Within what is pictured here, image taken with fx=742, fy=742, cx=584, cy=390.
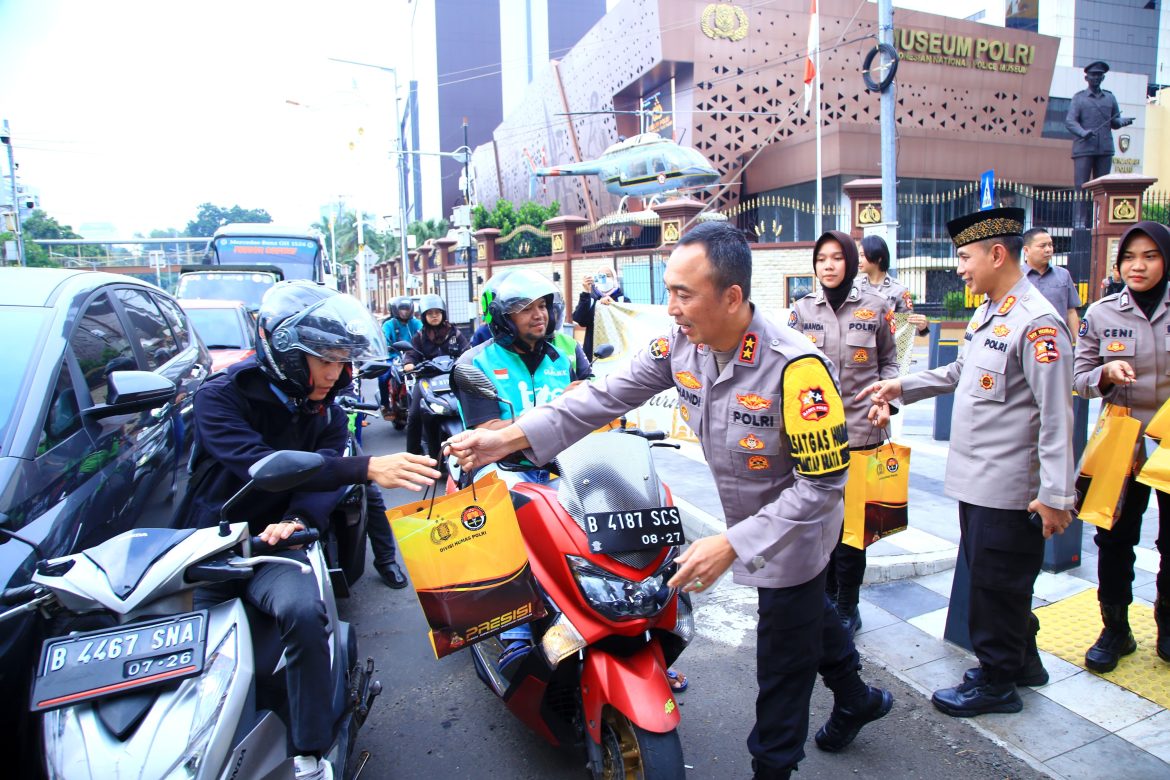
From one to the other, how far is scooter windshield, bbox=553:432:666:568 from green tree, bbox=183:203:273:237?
276ft

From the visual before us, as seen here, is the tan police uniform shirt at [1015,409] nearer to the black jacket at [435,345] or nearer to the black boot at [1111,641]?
the black boot at [1111,641]

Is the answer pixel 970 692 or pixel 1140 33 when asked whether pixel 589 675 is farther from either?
pixel 1140 33

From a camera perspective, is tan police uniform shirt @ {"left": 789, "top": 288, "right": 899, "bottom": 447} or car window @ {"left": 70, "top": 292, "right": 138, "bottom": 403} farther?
tan police uniform shirt @ {"left": 789, "top": 288, "right": 899, "bottom": 447}

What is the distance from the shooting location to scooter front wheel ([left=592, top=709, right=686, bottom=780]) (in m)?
2.08

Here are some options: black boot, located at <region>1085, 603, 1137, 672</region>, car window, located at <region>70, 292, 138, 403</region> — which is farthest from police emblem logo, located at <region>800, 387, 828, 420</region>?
car window, located at <region>70, 292, 138, 403</region>

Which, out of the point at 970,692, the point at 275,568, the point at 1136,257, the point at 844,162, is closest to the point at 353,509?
the point at 275,568

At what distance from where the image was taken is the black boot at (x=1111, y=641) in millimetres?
3238

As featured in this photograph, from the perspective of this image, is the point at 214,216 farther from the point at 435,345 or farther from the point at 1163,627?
the point at 1163,627

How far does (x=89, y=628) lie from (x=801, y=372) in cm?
198

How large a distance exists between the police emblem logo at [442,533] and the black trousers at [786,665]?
95cm

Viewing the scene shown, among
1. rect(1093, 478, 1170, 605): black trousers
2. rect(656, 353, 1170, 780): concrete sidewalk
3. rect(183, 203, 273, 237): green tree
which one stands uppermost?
rect(183, 203, 273, 237): green tree

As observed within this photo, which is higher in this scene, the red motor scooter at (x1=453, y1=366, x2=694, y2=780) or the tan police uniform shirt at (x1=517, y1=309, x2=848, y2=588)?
the tan police uniform shirt at (x1=517, y1=309, x2=848, y2=588)

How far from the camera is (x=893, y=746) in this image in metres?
2.86

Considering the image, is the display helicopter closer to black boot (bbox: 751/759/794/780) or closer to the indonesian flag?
the indonesian flag
